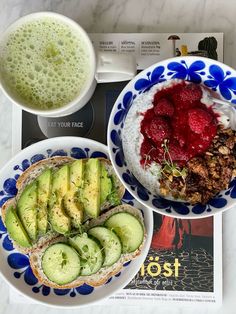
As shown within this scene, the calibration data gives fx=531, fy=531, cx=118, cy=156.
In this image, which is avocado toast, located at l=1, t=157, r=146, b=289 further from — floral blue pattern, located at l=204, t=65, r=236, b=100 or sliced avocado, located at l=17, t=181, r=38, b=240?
floral blue pattern, located at l=204, t=65, r=236, b=100

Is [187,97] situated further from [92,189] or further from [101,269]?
[101,269]

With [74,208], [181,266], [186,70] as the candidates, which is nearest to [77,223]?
[74,208]

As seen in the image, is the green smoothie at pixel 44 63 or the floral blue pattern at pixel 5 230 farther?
the floral blue pattern at pixel 5 230

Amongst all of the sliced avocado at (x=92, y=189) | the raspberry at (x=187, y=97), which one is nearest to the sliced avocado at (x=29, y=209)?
the sliced avocado at (x=92, y=189)

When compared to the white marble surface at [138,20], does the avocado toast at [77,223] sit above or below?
below

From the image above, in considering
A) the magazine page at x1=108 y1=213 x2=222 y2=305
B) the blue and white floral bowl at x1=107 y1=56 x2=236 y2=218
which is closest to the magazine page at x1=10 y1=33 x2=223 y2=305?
the magazine page at x1=108 y1=213 x2=222 y2=305

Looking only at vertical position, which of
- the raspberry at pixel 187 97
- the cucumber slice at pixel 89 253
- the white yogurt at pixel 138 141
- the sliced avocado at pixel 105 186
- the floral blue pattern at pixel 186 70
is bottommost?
the cucumber slice at pixel 89 253

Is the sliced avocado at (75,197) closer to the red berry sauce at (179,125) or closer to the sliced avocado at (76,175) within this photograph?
the sliced avocado at (76,175)
